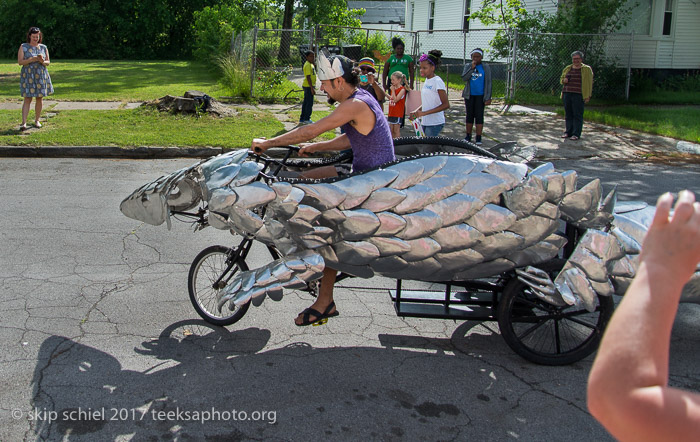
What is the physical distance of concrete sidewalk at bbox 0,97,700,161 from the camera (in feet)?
37.8

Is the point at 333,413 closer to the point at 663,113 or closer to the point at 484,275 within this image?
the point at 484,275

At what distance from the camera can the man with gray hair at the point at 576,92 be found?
14070 millimetres

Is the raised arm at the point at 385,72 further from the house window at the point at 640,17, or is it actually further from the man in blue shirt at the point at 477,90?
the house window at the point at 640,17

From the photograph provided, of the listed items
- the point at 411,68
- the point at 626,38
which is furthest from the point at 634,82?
the point at 411,68

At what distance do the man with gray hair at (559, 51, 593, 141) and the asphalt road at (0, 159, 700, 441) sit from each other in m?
9.46

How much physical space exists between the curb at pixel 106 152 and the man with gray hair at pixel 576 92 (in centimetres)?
749

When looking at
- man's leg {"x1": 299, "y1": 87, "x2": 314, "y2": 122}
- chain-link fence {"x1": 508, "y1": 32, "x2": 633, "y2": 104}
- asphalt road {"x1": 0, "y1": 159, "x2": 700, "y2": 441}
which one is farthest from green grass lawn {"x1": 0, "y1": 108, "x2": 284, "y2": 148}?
chain-link fence {"x1": 508, "y1": 32, "x2": 633, "y2": 104}

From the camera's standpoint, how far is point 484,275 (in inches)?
176

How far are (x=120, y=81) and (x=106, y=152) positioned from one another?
1237 centimetres

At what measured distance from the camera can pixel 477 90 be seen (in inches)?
511

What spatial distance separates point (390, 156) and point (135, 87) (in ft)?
59.5

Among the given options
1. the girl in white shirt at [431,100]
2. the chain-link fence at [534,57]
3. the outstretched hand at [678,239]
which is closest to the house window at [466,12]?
the chain-link fence at [534,57]

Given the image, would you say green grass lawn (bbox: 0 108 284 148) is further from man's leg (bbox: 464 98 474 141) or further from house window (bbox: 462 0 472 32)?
house window (bbox: 462 0 472 32)

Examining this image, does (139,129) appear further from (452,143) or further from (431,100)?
(452,143)
